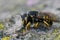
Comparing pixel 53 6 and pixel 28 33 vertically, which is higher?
pixel 53 6

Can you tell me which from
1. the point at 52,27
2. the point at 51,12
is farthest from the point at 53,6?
the point at 52,27

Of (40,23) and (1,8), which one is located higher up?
(1,8)

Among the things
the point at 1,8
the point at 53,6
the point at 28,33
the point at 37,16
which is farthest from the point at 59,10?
the point at 1,8

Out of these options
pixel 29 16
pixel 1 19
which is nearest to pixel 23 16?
pixel 29 16

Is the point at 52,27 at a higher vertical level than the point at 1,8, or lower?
lower

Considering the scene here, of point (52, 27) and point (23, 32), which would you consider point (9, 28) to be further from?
point (52, 27)

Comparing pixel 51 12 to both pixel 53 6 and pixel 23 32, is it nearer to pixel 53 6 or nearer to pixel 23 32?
pixel 53 6

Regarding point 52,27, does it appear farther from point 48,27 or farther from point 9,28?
point 9,28
